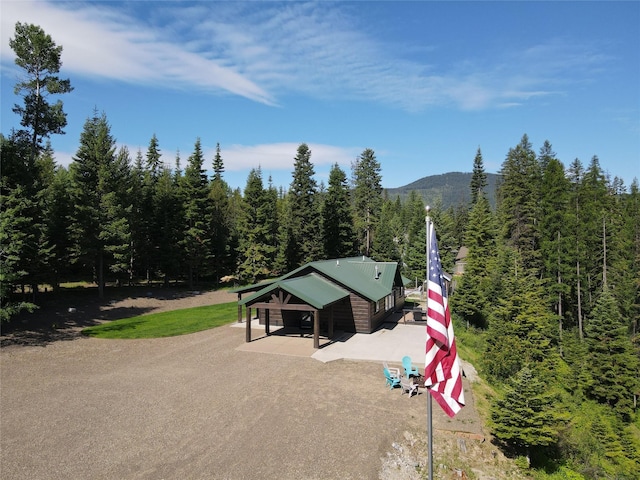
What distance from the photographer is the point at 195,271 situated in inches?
1678

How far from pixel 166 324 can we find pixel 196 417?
48.2 feet

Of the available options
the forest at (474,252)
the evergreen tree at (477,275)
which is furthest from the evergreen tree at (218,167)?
the evergreen tree at (477,275)

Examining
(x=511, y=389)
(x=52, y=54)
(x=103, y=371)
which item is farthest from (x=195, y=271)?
(x=511, y=389)

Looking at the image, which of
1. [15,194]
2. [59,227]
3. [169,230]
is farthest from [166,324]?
[169,230]

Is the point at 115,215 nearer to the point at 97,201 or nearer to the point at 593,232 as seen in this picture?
the point at 97,201

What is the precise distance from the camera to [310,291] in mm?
19750

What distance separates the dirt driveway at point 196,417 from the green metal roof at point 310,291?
2.84m

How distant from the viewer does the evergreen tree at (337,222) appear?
46812mm

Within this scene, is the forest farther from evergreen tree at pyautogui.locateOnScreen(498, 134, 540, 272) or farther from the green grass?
the green grass

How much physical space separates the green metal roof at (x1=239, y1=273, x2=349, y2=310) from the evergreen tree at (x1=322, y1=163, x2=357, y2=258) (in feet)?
78.0

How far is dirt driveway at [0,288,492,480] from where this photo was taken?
891cm

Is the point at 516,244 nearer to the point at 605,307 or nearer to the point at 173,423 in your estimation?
the point at 605,307

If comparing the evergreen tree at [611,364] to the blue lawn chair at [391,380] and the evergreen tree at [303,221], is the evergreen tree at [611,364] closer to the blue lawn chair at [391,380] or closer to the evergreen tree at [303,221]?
the blue lawn chair at [391,380]

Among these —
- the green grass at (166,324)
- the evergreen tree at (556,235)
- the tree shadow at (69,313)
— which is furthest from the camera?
the evergreen tree at (556,235)
